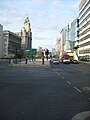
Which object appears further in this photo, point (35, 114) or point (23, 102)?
point (23, 102)

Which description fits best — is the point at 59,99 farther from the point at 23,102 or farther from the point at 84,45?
the point at 84,45

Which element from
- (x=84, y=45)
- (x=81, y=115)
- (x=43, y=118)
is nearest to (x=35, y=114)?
(x=43, y=118)

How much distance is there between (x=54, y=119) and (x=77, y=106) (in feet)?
8.02

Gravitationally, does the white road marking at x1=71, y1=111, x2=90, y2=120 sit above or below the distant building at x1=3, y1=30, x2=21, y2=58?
below

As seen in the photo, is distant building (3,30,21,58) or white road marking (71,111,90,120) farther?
distant building (3,30,21,58)

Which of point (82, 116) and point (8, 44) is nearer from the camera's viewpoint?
point (82, 116)

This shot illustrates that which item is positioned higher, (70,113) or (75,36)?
(75,36)

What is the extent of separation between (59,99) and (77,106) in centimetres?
183

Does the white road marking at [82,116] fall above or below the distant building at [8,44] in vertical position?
below

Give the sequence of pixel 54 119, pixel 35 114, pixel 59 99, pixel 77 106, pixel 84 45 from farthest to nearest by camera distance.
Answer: pixel 84 45, pixel 59 99, pixel 77 106, pixel 35 114, pixel 54 119

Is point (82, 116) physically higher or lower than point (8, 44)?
lower

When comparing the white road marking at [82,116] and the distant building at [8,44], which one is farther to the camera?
the distant building at [8,44]

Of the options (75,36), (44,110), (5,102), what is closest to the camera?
(44,110)

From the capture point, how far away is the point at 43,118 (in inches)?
324
